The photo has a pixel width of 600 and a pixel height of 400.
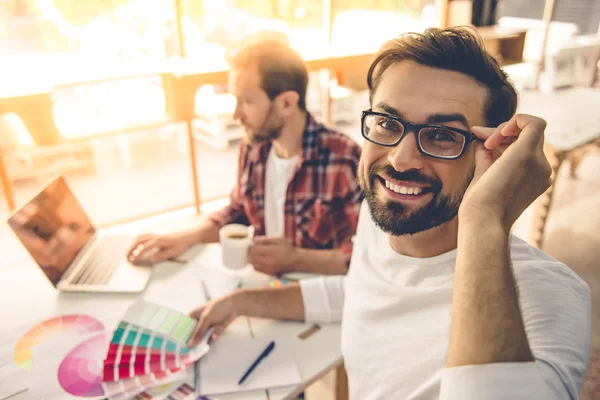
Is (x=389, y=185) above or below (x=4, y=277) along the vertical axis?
above

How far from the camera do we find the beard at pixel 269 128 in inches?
64.2

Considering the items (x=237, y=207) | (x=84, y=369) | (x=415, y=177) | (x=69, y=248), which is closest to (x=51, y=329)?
(x=84, y=369)

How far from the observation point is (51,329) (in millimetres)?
1081

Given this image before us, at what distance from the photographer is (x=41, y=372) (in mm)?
959

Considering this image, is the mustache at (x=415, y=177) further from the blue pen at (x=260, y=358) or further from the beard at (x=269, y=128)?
the beard at (x=269, y=128)

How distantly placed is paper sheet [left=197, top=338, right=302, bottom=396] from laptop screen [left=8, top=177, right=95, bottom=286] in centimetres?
52

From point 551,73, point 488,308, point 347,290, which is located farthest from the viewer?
point 551,73

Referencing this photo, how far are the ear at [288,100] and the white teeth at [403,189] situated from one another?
2.54 ft

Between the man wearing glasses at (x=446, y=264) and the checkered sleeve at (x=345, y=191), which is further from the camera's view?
the checkered sleeve at (x=345, y=191)

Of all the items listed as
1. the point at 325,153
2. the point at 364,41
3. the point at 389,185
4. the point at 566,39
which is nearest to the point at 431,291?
the point at 389,185

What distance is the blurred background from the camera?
2.09 m

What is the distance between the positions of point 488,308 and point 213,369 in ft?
2.11

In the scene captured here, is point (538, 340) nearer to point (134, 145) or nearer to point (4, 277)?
point (4, 277)

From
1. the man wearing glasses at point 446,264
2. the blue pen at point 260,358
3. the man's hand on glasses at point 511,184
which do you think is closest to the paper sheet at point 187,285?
the man wearing glasses at point 446,264
